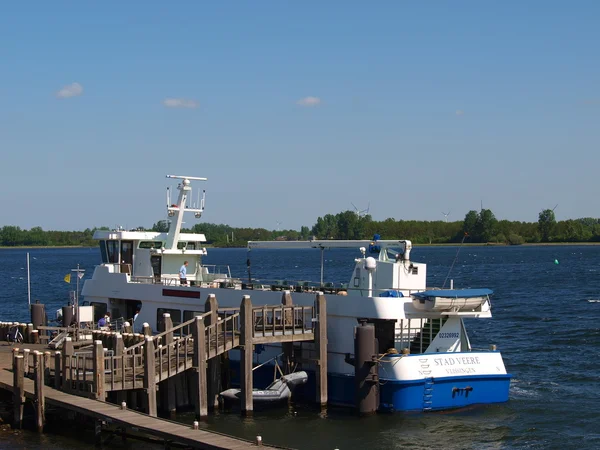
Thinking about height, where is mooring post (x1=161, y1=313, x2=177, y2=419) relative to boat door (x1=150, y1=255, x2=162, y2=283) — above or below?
below

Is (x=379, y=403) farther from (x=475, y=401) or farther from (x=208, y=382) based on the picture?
(x=208, y=382)

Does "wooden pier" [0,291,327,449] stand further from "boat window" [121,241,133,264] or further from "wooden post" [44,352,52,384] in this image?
"boat window" [121,241,133,264]

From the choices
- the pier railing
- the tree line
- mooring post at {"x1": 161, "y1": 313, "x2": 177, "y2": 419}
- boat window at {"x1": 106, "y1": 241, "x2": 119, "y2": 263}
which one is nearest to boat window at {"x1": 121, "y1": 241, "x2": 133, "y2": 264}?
boat window at {"x1": 106, "y1": 241, "x2": 119, "y2": 263}

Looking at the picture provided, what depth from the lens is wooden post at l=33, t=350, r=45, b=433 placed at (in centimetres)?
2306

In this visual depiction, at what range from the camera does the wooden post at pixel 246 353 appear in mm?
25547

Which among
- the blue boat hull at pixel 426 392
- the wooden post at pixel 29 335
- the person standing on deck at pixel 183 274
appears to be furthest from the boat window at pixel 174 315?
the blue boat hull at pixel 426 392

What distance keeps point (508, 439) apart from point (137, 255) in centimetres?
1641

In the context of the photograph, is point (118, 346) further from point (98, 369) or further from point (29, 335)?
point (29, 335)

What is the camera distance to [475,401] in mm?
26828

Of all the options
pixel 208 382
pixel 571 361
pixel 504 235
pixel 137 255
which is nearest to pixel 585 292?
pixel 571 361

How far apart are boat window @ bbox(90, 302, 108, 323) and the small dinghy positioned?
9.51 meters

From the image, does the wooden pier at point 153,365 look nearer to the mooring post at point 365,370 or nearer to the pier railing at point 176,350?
the pier railing at point 176,350

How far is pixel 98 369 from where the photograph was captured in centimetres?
2348

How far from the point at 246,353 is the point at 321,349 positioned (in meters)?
2.25
